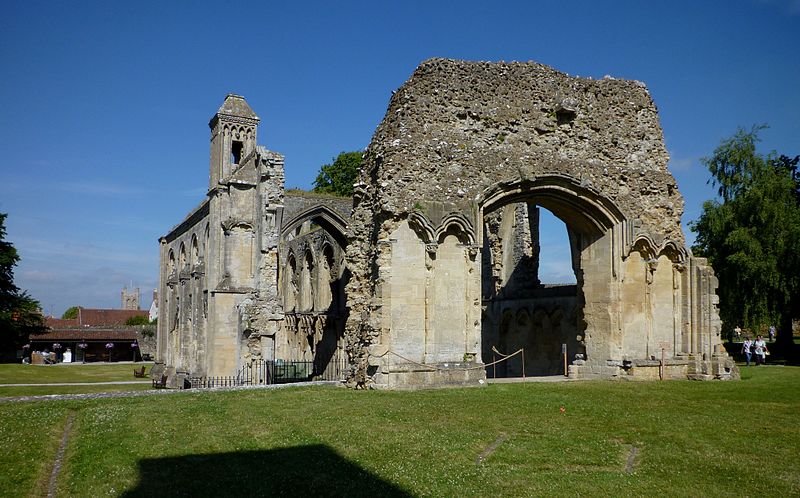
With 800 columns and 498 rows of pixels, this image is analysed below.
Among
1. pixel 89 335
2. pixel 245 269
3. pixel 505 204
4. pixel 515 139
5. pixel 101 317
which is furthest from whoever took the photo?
pixel 101 317

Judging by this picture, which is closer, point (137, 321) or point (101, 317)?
point (137, 321)

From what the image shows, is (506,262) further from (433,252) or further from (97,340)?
(97,340)

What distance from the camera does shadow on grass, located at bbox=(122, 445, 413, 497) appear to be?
6.91 meters

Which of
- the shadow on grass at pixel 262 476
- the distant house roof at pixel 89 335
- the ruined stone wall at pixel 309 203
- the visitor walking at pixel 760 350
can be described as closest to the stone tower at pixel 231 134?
the ruined stone wall at pixel 309 203

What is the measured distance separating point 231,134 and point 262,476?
2606 centimetres

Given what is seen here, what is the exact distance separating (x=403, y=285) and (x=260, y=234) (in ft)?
40.9

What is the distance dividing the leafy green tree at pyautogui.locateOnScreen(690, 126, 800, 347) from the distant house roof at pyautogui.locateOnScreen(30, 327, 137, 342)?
1669 inches

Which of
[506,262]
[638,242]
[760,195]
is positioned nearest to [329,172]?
[506,262]

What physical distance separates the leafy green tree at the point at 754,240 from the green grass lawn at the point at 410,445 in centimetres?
1363

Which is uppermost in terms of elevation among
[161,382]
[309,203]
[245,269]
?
[309,203]

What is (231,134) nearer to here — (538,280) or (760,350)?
(538,280)

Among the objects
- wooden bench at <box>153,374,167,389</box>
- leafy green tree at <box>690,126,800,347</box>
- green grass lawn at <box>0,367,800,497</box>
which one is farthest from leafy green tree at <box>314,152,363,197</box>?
green grass lawn at <box>0,367,800,497</box>

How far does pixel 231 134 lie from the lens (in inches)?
1244

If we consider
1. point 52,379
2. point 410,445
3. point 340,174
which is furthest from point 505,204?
point 340,174
